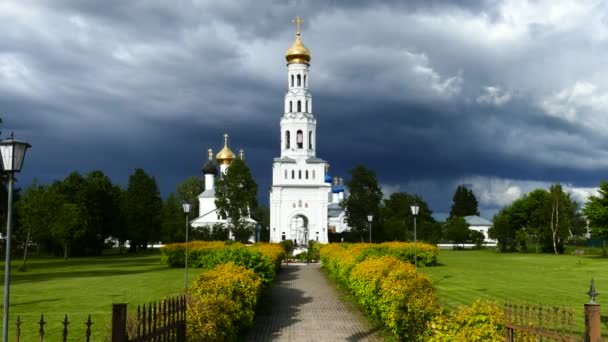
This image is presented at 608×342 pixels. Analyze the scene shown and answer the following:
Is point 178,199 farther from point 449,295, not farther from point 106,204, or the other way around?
point 449,295

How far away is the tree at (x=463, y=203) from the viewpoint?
129625 mm

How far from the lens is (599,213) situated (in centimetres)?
5231

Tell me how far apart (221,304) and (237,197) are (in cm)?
5202

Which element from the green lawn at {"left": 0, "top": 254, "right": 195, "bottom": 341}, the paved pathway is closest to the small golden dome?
the green lawn at {"left": 0, "top": 254, "right": 195, "bottom": 341}

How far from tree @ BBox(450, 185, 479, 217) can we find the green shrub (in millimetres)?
124878

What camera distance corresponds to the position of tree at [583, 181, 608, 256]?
5197cm

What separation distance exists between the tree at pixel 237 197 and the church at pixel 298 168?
7874 mm

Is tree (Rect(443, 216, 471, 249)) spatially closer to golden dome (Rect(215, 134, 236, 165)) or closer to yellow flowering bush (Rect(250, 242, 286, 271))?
golden dome (Rect(215, 134, 236, 165))

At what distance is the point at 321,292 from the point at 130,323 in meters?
15.1

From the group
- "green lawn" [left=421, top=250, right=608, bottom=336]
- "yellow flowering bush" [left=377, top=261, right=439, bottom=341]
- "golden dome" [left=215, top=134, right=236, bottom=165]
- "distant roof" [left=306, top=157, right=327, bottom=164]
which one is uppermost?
"golden dome" [left=215, top=134, right=236, bottom=165]

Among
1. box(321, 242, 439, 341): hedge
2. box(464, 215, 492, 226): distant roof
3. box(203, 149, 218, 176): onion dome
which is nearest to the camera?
box(321, 242, 439, 341): hedge

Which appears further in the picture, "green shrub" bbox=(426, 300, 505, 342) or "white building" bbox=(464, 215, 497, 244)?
"white building" bbox=(464, 215, 497, 244)

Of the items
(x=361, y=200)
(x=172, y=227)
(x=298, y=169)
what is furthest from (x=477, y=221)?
(x=172, y=227)

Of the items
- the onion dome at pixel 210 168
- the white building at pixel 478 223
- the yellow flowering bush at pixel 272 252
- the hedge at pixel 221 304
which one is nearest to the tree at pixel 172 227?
the onion dome at pixel 210 168
